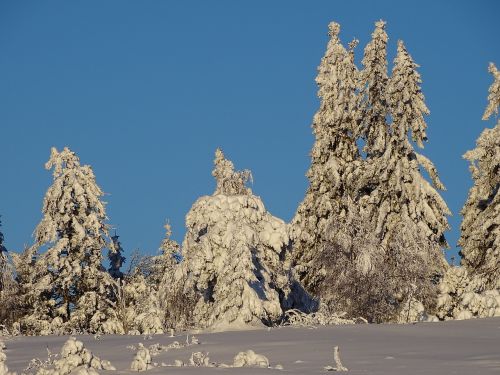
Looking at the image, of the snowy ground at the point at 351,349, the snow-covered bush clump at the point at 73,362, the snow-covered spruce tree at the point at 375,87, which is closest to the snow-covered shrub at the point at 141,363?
the snowy ground at the point at 351,349

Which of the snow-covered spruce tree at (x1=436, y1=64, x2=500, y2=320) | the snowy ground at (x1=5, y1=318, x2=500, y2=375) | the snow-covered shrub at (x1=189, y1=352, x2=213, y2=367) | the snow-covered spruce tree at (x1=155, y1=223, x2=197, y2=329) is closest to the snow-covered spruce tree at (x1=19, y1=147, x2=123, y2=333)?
the snow-covered spruce tree at (x1=155, y1=223, x2=197, y2=329)

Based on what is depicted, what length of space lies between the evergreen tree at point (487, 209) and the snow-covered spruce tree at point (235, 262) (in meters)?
14.5

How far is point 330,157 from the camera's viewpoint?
4509cm

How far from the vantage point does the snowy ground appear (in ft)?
31.3

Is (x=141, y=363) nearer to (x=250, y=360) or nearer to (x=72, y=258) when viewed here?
(x=250, y=360)

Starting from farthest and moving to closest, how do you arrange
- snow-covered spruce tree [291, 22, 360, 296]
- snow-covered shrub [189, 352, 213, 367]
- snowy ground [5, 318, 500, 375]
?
snow-covered spruce tree [291, 22, 360, 296] < snow-covered shrub [189, 352, 213, 367] < snowy ground [5, 318, 500, 375]

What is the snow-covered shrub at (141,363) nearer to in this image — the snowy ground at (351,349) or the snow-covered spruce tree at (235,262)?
the snowy ground at (351,349)

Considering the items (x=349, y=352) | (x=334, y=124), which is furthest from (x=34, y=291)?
(x=349, y=352)

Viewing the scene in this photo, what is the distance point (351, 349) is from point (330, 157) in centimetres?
3333

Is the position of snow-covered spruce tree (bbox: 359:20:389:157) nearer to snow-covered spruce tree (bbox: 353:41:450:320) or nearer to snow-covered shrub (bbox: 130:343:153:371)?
snow-covered spruce tree (bbox: 353:41:450:320)

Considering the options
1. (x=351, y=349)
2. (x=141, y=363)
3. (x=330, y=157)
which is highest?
(x=330, y=157)

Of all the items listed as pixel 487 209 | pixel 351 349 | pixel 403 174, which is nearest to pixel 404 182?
pixel 403 174

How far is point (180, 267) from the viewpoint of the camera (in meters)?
30.1

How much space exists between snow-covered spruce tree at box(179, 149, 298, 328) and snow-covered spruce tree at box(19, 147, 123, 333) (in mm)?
9088
